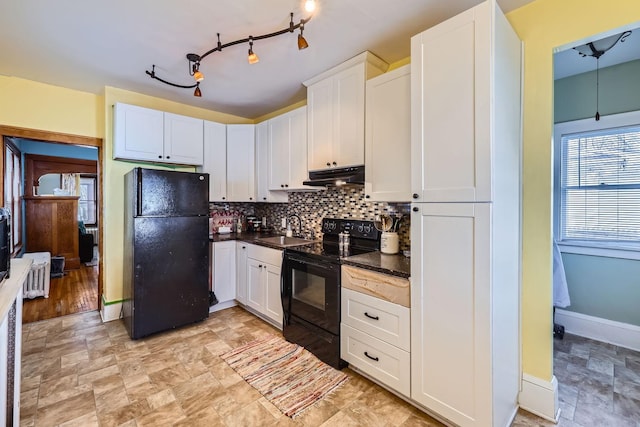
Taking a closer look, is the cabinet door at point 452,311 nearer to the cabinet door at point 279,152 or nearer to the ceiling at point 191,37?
the ceiling at point 191,37

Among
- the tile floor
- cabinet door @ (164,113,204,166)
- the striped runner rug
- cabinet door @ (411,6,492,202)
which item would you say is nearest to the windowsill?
the tile floor

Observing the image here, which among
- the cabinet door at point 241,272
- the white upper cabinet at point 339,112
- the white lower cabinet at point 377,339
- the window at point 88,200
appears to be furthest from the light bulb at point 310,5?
the window at point 88,200

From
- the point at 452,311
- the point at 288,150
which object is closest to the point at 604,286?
the point at 452,311

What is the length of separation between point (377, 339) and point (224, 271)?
211cm

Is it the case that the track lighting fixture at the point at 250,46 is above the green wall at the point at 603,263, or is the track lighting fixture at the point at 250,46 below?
above

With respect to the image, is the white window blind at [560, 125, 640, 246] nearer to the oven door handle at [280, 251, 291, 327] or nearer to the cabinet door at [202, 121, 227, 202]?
the oven door handle at [280, 251, 291, 327]

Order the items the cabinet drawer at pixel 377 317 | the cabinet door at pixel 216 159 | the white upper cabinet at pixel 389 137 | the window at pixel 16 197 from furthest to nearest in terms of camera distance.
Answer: the window at pixel 16 197 < the cabinet door at pixel 216 159 < the white upper cabinet at pixel 389 137 < the cabinet drawer at pixel 377 317

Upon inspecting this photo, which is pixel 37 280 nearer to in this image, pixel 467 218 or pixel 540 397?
pixel 467 218

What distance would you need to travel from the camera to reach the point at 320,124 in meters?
2.80

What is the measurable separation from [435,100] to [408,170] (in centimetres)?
51

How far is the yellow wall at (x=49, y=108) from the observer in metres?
2.91

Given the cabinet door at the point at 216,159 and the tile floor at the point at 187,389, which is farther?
the cabinet door at the point at 216,159

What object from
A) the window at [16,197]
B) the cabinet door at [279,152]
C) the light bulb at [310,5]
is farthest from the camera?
the window at [16,197]

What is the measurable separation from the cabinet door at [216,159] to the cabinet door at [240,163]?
0.06 meters
